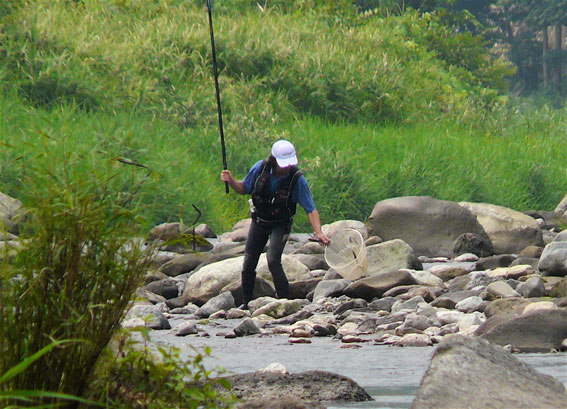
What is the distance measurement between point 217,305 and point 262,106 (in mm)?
12910

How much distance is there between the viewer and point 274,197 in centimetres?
884

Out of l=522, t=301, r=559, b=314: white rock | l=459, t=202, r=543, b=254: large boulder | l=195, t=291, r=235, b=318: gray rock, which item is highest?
l=522, t=301, r=559, b=314: white rock

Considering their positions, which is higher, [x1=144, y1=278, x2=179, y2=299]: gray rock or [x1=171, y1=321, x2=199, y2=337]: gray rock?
[x1=171, y1=321, x2=199, y2=337]: gray rock

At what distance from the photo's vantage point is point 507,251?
1412 cm

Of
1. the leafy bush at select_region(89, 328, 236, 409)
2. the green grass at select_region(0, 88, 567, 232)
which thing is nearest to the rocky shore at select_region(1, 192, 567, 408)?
the leafy bush at select_region(89, 328, 236, 409)

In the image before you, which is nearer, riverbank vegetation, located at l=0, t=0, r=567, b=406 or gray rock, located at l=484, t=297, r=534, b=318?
gray rock, located at l=484, t=297, r=534, b=318

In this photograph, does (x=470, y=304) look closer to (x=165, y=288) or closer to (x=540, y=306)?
(x=540, y=306)

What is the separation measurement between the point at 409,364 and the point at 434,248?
750cm

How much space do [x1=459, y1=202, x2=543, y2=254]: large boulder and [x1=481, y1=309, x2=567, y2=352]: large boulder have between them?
7258mm

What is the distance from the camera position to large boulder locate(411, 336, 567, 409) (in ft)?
13.2

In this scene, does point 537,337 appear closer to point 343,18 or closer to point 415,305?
point 415,305


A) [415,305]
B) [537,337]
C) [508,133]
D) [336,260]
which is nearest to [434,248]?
[336,260]

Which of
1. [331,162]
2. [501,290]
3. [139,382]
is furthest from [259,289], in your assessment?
[331,162]

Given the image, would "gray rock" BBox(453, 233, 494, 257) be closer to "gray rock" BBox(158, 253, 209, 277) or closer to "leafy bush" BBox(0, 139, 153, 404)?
"gray rock" BBox(158, 253, 209, 277)
